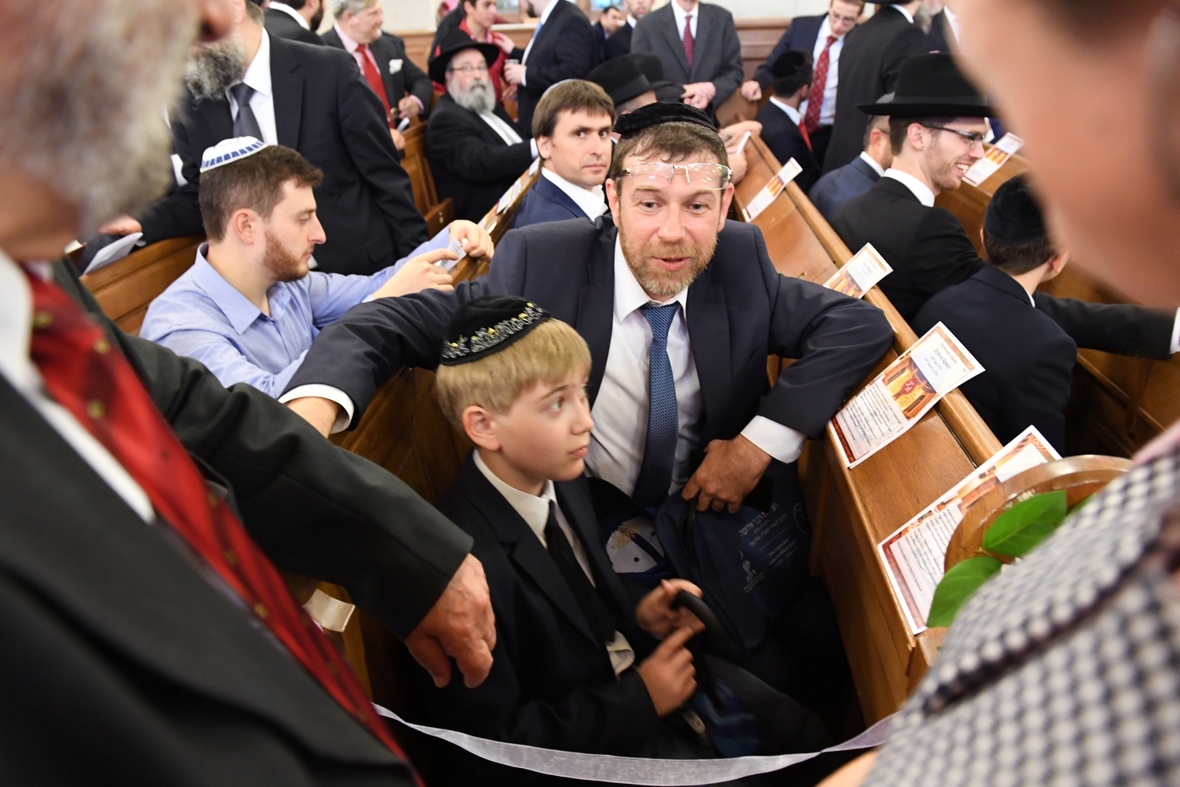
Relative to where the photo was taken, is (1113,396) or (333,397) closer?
(333,397)

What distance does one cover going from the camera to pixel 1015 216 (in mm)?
2416

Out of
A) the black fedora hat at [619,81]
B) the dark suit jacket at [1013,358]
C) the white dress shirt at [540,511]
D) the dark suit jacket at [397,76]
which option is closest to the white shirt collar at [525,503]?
the white dress shirt at [540,511]

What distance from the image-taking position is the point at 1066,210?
443mm

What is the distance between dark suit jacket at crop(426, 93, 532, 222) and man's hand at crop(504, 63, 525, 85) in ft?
4.10

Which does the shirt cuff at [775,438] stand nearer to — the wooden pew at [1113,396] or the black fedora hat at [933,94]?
the wooden pew at [1113,396]

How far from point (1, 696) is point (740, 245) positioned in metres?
2.02

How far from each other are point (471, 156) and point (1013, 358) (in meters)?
3.66

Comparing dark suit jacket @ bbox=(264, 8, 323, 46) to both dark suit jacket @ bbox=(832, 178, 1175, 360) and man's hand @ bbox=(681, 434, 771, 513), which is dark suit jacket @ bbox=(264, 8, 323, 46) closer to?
dark suit jacket @ bbox=(832, 178, 1175, 360)

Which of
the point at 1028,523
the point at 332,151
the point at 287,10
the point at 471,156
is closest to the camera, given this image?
the point at 1028,523

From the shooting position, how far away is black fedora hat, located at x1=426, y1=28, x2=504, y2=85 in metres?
5.45

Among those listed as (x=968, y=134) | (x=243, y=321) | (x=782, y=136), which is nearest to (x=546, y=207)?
(x=243, y=321)

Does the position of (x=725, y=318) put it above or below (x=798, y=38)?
below

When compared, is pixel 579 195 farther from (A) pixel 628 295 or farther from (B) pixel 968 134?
(B) pixel 968 134

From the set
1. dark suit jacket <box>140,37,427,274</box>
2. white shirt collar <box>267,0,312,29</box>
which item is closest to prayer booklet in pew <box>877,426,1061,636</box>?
dark suit jacket <box>140,37,427,274</box>
